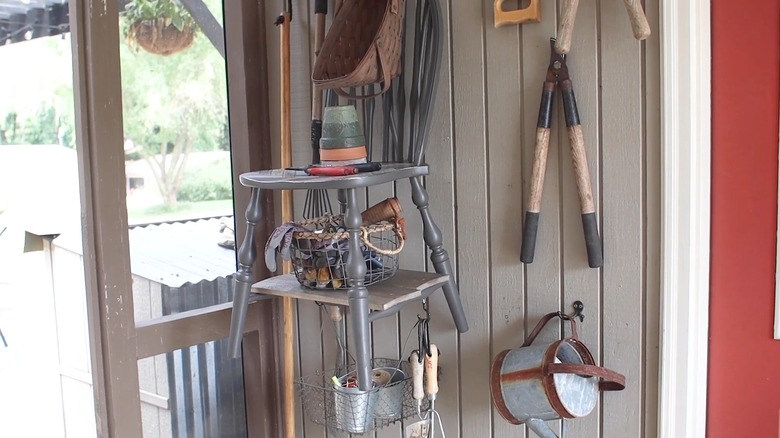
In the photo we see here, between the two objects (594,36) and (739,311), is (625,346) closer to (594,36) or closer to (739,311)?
(739,311)

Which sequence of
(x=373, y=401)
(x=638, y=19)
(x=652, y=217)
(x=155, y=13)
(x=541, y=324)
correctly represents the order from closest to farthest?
(x=638, y=19) < (x=652, y=217) < (x=541, y=324) < (x=373, y=401) < (x=155, y=13)

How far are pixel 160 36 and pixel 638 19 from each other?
1.30 meters

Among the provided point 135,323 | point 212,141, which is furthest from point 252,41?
point 135,323

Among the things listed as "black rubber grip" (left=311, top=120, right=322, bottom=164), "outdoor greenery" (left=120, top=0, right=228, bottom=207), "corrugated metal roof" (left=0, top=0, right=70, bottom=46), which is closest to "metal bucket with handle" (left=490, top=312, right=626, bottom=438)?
"black rubber grip" (left=311, top=120, right=322, bottom=164)

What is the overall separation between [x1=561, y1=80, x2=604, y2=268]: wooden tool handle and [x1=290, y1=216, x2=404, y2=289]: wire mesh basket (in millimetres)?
394

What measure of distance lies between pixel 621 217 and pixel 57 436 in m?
1.84

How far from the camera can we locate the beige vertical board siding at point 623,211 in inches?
54.2

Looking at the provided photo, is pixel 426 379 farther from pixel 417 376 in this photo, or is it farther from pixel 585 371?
pixel 585 371

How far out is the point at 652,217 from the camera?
138 centimetres

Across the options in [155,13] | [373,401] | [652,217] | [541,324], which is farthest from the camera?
[155,13]

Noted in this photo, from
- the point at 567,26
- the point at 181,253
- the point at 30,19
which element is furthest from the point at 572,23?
the point at 30,19

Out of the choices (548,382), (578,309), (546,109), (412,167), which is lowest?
(548,382)

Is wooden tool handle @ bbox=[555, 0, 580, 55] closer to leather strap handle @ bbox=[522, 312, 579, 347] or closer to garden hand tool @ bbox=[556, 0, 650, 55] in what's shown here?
garden hand tool @ bbox=[556, 0, 650, 55]

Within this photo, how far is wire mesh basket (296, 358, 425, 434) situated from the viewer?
1571 mm
